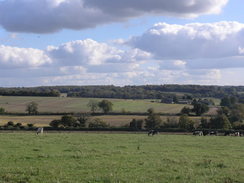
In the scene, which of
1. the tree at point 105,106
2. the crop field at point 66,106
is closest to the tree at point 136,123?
the crop field at point 66,106

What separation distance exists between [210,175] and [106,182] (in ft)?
14.1

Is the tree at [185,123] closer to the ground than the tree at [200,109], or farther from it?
closer to the ground

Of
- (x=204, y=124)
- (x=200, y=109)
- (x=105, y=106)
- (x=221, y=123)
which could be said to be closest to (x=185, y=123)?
(x=204, y=124)

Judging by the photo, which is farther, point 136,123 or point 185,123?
point 136,123

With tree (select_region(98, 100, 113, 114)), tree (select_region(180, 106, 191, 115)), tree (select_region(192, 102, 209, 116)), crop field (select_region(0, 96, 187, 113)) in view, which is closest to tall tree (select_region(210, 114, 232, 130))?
tree (select_region(180, 106, 191, 115))

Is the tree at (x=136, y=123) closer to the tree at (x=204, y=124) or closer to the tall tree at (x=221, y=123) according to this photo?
the tree at (x=204, y=124)

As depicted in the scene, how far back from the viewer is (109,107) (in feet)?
377

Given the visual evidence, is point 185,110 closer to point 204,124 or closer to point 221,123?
point 204,124

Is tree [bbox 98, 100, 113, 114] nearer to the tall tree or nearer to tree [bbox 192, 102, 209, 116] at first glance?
tree [bbox 192, 102, 209, 116]

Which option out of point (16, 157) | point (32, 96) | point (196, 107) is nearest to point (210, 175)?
point (16, 157)

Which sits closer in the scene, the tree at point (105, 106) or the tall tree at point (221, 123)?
the tall tree at point (221, 123)

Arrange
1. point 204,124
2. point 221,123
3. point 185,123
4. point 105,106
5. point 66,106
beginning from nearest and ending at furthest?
point 221,123
point 185,123
point 204,124
point 105,106
point 66,106

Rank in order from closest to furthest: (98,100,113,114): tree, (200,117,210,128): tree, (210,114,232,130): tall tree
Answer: (210,114,232,130): tall tree, (200,117,210,128): tree, (98,100,113,114): tree

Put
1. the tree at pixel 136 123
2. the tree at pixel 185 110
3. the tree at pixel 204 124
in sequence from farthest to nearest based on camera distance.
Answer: the tree at pixel 185 110 < the tree at pixel 136 123 < the tree at pixel 204 124
